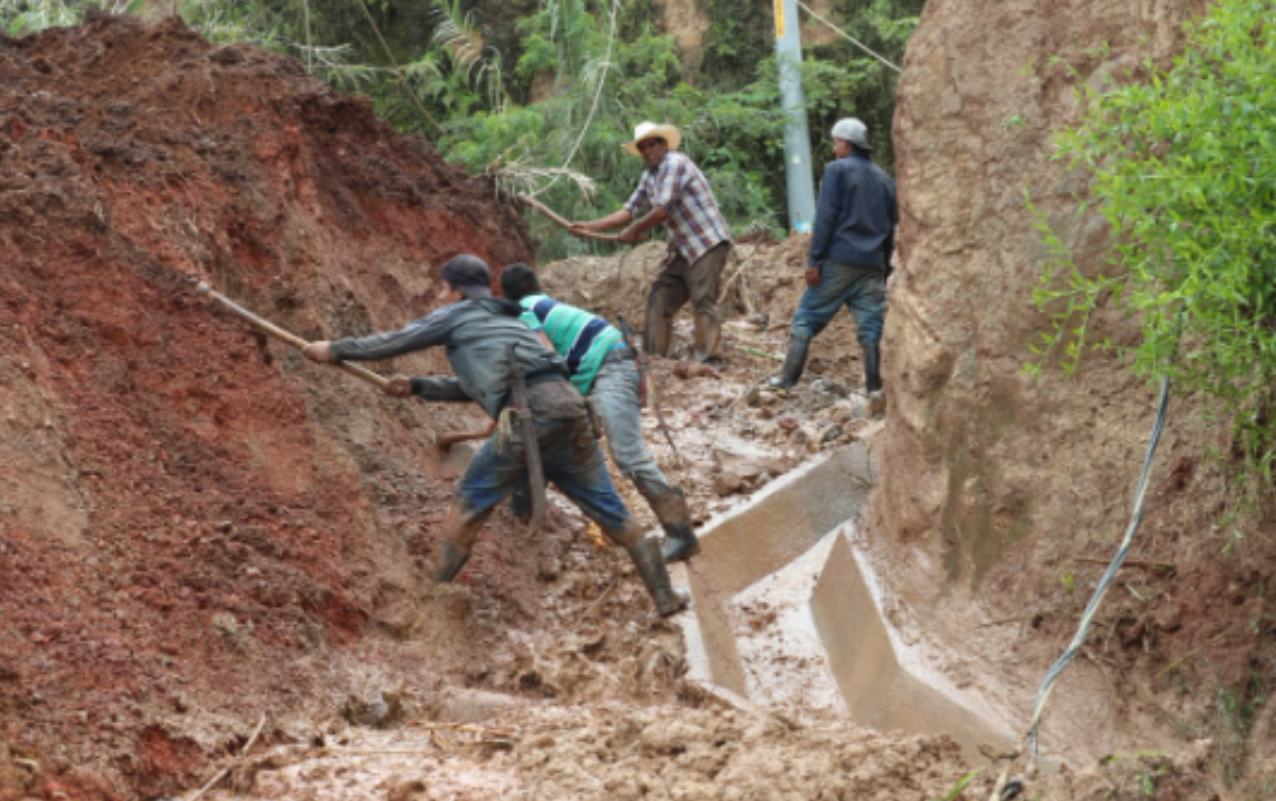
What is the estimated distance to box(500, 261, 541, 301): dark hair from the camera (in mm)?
7664

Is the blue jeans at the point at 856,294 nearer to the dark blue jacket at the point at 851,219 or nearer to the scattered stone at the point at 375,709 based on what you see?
the dark blue jacket at the point at 851,219

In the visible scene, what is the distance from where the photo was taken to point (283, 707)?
17.5 ft

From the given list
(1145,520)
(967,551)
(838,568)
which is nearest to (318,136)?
(838,568)

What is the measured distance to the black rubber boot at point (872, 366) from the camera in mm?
9453

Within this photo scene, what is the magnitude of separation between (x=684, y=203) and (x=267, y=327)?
436 centimetres

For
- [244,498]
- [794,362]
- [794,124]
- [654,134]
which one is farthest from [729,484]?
[794,124]

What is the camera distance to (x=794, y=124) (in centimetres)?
1432

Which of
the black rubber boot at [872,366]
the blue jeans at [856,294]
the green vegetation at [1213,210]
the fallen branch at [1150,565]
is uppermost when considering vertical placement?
the green vegetation at [1213,210]

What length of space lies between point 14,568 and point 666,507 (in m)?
3.67

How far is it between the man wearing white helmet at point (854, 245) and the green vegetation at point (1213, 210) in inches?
180

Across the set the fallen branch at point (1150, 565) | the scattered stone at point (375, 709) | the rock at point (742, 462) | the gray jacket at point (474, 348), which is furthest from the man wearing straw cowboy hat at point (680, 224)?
the fallen branch at point (1150, 565)

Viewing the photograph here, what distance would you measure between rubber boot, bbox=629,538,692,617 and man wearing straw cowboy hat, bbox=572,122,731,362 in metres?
3.75

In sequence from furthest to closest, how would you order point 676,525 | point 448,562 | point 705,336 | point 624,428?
point 705,336 < point 676,525 < point 624,428 < point 448,562

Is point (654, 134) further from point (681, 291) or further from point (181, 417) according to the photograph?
point (181, 417)
